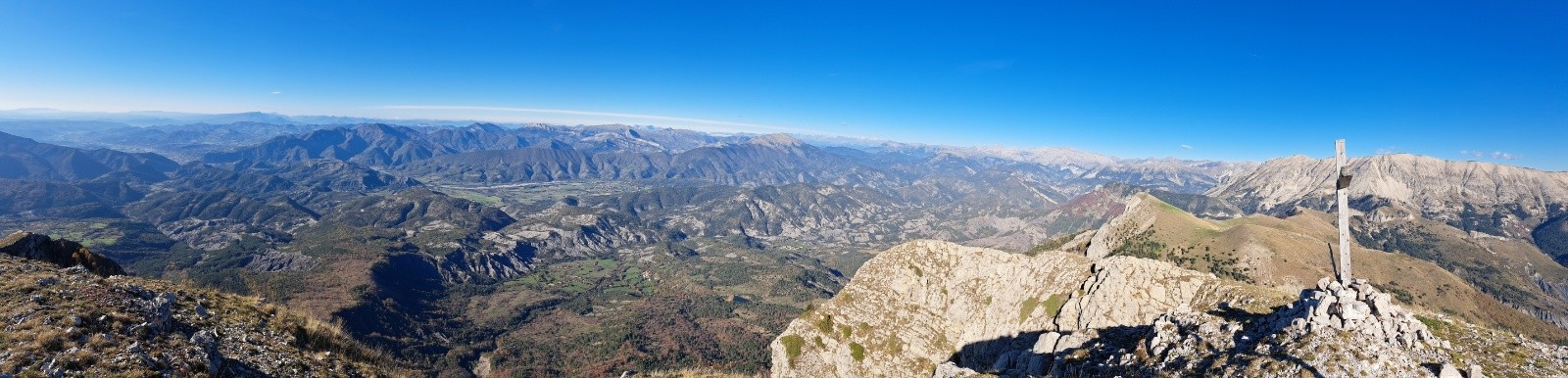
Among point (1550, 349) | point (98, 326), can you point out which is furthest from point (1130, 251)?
point (98, 326)

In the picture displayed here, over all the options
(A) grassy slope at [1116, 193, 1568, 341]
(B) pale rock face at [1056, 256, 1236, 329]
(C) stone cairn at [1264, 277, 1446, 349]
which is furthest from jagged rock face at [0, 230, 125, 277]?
(A) grassy slope at [1116, 193, 1568, 341]

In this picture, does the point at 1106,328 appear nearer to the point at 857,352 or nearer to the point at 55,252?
the point at 857,352

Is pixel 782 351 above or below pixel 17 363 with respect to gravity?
below

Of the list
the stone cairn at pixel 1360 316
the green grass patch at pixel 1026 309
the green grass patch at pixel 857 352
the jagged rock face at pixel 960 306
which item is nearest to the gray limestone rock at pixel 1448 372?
the stone cairn at pixel 1360 316

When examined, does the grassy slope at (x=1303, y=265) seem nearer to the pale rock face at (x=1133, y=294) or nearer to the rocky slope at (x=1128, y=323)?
the rocky slope at (x=1128, y=323)

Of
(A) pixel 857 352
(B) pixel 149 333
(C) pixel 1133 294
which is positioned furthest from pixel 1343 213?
(A) pixel 857 352

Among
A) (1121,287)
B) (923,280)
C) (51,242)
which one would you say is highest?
(51,242)

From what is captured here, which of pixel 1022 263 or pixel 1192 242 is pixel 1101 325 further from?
pixel 1192 242
